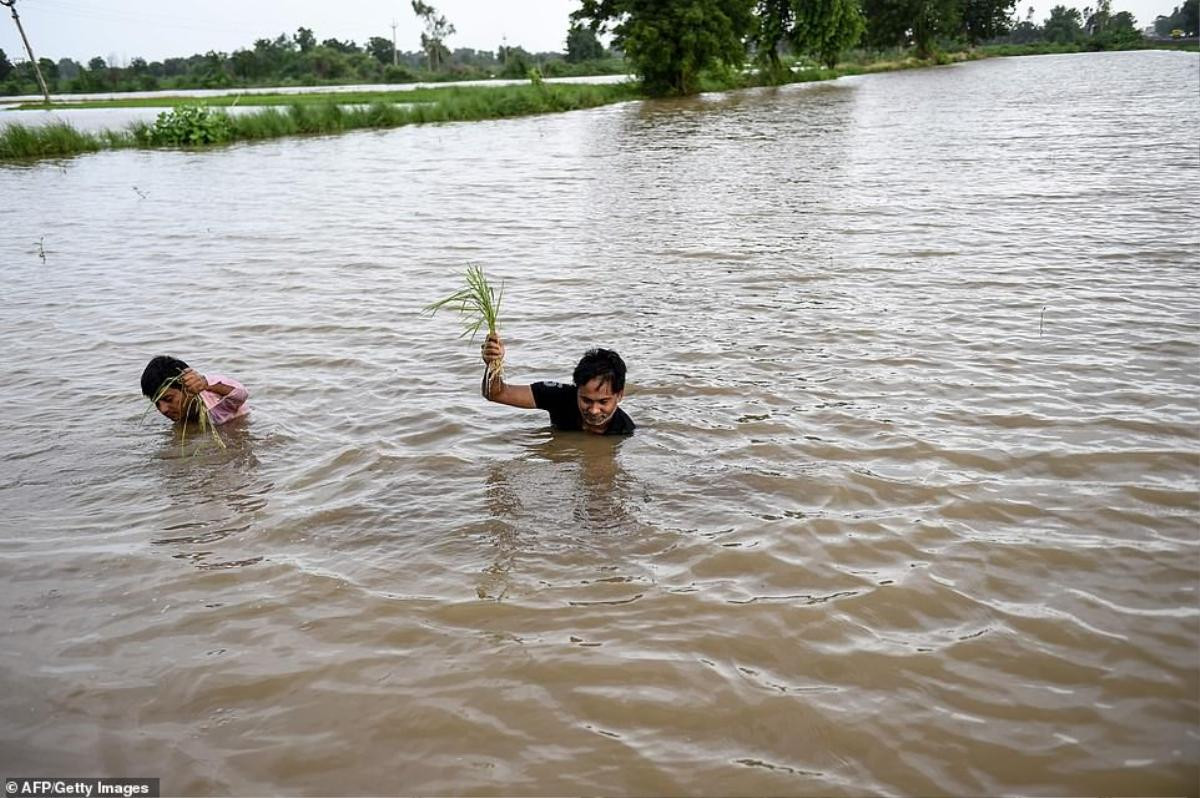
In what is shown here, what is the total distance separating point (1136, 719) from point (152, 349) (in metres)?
7.66

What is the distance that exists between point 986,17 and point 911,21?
1572 centimetres

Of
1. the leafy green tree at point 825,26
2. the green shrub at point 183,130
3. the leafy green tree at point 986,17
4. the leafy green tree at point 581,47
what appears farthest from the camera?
the leafy green tree at point 581,47

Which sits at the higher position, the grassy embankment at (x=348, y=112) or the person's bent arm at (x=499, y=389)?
the person's bent arm at (x=499, y=389)

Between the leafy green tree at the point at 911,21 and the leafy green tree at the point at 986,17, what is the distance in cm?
820

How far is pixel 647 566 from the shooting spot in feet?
12.3

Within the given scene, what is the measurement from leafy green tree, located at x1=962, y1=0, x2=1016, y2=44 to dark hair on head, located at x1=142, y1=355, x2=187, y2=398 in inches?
3624

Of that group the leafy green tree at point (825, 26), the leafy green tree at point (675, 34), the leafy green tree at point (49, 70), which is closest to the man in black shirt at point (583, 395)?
the leafy green tree at point (675, 34)

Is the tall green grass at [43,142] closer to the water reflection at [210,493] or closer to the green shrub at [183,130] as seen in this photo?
the green shrub at [183,130]

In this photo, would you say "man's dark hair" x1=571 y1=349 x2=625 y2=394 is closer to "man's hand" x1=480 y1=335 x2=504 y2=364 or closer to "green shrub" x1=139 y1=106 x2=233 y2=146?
"man's hand" x1=480 y1=335 x2=504 y2=364

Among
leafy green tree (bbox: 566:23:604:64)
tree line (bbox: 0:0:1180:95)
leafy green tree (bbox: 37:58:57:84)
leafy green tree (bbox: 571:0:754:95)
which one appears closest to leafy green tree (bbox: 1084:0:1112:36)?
tree line (bbox: 0:0:1180:95)

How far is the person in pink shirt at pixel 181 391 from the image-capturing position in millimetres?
5477

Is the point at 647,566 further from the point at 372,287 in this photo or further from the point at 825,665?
the point at 372,287

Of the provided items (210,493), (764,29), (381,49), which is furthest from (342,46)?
(210,493)

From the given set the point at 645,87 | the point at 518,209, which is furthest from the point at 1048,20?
the point at 518,209
